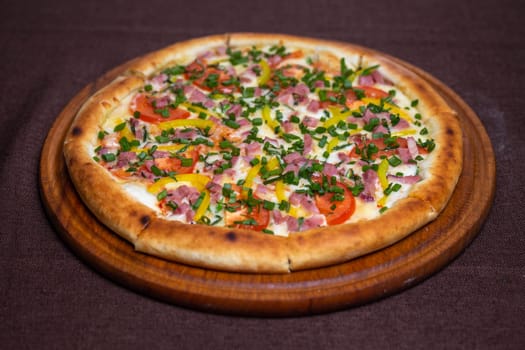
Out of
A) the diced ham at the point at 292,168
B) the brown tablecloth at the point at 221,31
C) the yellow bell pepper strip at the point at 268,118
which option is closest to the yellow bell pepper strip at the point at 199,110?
the yellow bell pepper strip at the point at 268,118

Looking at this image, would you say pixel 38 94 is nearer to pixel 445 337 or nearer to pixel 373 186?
pixel 373 186

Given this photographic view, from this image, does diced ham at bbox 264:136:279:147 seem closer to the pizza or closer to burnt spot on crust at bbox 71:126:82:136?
the pizza

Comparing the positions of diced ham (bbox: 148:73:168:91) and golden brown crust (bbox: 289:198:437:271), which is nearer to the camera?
golden brown crust (bbox: 289:198:437:271)

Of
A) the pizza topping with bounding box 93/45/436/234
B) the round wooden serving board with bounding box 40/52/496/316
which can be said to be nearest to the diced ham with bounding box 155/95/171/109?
the pizza topping with bounding box 93/45/436/234

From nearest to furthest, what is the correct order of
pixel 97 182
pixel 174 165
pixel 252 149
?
pixel 97 182
pixel 174 165
pixel 252 149

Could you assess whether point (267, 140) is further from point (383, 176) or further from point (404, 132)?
point (404, 132)

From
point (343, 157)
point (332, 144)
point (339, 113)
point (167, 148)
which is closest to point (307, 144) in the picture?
point (332, 144)

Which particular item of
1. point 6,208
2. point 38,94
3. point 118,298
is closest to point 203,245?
point 118,298
